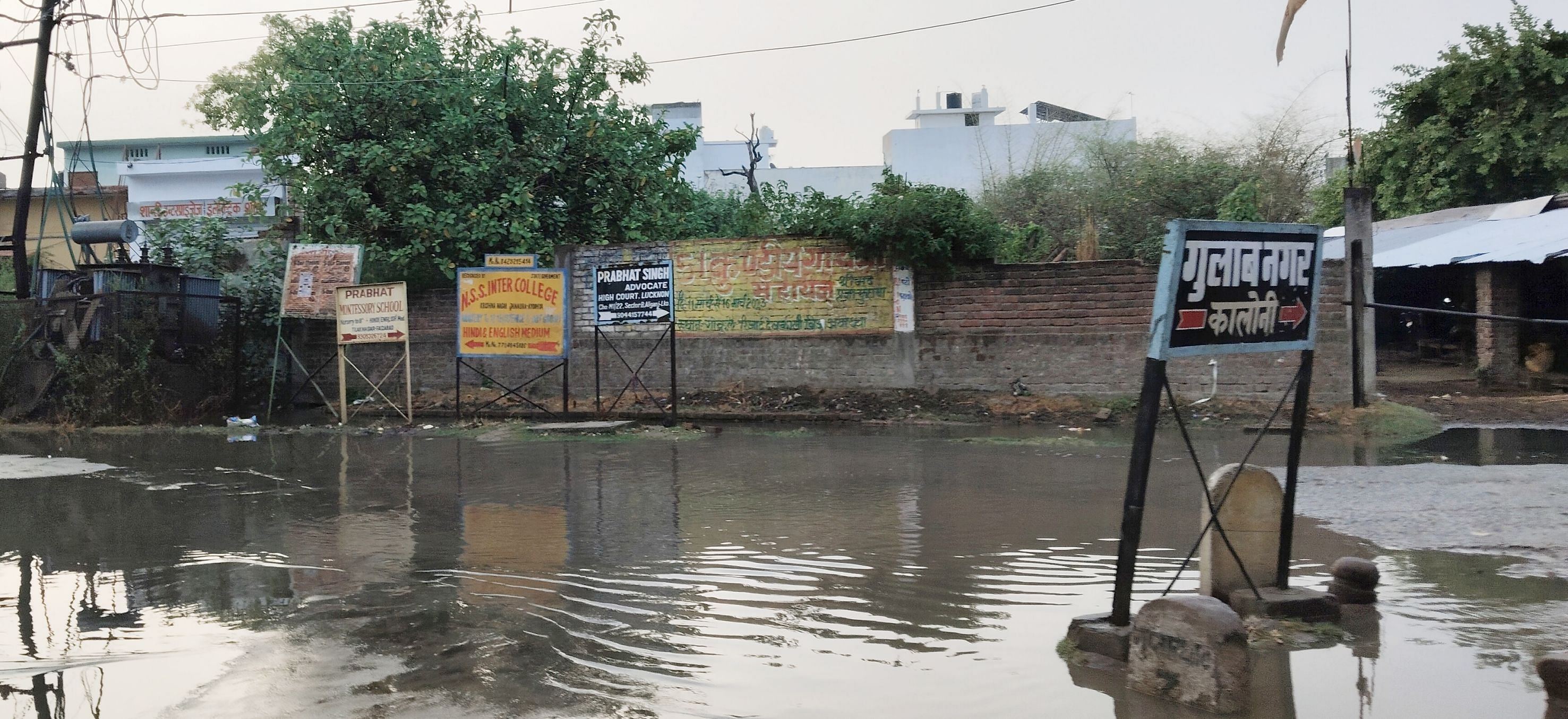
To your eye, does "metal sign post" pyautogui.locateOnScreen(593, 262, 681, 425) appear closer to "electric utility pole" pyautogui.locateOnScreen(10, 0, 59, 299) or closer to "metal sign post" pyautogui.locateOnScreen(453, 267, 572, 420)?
"metal sign post" pyautogui.locateOnScreen(453, 267, 572, 420)

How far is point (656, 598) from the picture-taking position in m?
6.12

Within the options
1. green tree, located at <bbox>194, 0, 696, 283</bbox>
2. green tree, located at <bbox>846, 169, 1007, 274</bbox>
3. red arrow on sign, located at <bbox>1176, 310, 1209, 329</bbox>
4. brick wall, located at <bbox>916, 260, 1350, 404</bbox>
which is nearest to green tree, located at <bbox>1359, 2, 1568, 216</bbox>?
brick wall, located at <bbox>916, 260, 1350, 404</bbox>

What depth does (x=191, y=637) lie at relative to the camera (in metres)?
5.45

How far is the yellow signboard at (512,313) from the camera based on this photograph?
16844 mm

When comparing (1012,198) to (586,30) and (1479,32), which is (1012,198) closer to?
(1479,32)

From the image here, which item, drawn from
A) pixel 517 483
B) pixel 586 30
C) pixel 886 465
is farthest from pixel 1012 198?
pixel 517 483

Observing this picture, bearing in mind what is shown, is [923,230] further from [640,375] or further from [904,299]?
[640,375]

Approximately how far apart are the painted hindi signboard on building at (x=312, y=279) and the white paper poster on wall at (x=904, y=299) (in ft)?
28.7

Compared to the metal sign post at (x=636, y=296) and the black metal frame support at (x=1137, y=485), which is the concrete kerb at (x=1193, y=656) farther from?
the metal sign post at (x=636, y=296)

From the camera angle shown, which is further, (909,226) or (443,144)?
(443,144)

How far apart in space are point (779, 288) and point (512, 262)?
4.30m

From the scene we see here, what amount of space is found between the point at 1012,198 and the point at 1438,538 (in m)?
25.4

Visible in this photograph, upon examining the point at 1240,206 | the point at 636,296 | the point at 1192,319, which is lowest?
the point at 1192,319

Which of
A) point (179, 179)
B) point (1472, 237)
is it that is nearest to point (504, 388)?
point (1472, 237)
